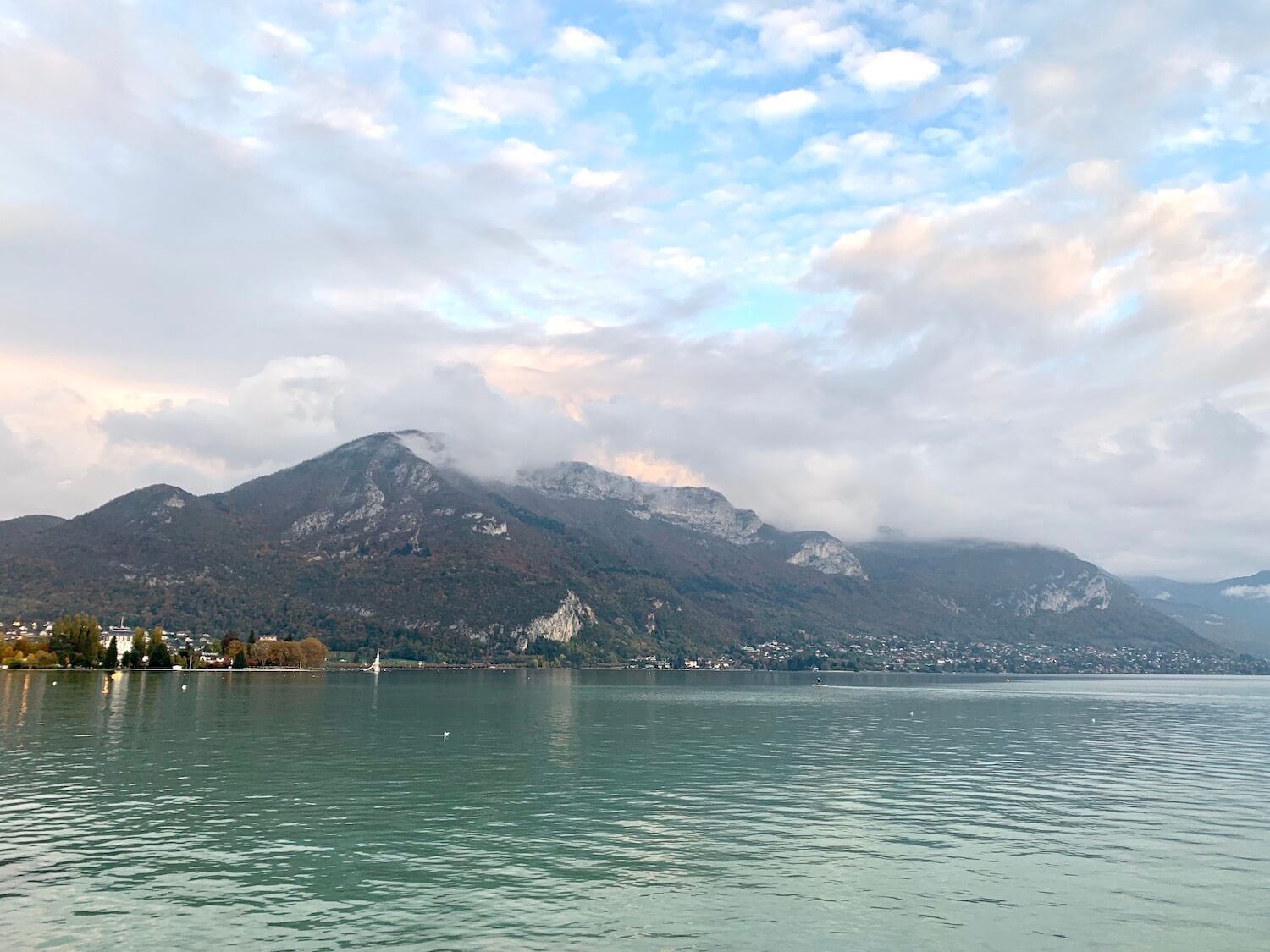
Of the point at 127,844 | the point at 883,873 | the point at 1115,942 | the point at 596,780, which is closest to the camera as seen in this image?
the point at 1115,942

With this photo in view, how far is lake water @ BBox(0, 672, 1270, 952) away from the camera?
2958cm

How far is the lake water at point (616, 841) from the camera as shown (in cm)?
2958

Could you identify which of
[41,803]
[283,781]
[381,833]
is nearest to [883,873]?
[381,833]

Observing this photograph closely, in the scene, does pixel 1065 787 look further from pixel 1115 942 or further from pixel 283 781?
pixel 283 781

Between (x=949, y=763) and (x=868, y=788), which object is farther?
(x=949, y=763)

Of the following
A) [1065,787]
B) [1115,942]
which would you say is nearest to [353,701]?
[1065,787]

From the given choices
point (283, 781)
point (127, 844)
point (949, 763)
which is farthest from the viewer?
point (949, 763)

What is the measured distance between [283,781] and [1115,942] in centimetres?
4928

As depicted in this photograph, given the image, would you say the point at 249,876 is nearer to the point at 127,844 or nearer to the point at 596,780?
the point at 127,844

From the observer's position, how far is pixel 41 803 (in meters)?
48.8

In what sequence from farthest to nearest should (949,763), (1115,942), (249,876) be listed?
(949,763), (249,876), (1115,942)

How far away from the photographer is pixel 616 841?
1678 inches

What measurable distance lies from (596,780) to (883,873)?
29.5m

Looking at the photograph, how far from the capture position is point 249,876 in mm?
34656
